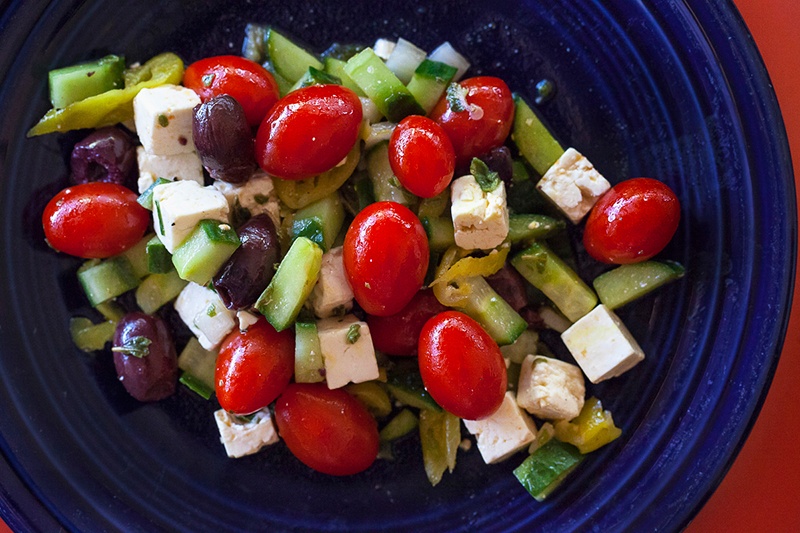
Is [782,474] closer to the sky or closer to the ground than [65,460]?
closer to the sky

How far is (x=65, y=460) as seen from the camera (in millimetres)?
1681

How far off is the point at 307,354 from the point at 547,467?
0.61 meters

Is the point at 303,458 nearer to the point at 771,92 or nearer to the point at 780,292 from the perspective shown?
the point at 780,292

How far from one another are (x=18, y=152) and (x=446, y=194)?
3.40 feet

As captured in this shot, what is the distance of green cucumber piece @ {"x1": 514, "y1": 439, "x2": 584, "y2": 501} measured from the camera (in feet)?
5.18

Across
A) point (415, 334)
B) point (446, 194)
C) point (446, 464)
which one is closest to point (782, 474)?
point (446, 464)

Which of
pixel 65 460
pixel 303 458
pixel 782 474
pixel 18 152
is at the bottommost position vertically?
pixel 65 460

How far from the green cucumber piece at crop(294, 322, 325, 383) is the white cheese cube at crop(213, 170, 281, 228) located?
0.80 feet

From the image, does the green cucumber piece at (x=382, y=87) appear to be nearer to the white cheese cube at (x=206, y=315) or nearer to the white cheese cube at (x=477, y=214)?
the white cheese cube at (x=477, y=214)

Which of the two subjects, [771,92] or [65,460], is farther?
[65,460]

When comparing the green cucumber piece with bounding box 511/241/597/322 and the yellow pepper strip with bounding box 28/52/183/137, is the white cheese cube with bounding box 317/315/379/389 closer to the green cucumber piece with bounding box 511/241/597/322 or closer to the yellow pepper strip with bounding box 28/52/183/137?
the green cucumber piece with bounding box 511/241/597/322

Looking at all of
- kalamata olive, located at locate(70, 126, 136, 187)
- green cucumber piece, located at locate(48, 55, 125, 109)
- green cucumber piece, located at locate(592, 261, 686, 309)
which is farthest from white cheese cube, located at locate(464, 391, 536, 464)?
green cucumber piece, located at locate(48, 55, 125, 109)

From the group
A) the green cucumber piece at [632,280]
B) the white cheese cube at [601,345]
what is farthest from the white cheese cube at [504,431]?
Result: the green cucumber piece at [632,280]

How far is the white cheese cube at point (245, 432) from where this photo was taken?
162cm
